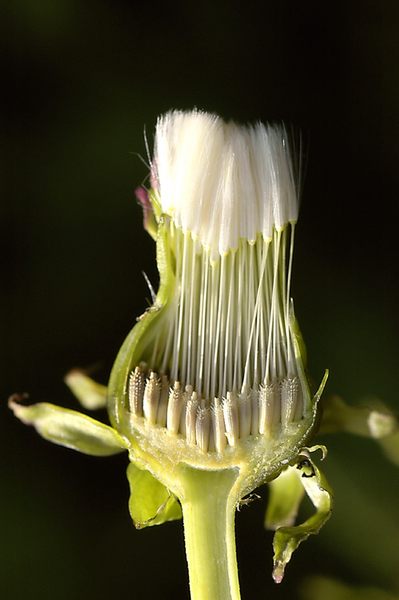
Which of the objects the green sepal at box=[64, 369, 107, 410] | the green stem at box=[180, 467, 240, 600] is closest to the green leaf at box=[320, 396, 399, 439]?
the green stem at box=[180, 467, 240, 600]

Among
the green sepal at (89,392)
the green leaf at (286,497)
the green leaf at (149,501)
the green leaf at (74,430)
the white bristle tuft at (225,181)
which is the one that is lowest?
the green leaf at (286,497)

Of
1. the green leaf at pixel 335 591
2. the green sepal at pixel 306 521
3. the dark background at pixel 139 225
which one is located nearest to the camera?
the green sepal at pixel 306 521

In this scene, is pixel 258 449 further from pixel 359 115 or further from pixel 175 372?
pixel 359 115

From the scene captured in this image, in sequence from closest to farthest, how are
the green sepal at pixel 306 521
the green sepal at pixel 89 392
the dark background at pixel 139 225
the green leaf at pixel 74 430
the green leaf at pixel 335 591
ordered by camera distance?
1. the green sepal at pixel 306 521
2. the green leaf at pixel 74 430
3. the green sepal at pixel 89 392
4. the green leaf at pixel 335 591
5. the dark background at pixel 139 225

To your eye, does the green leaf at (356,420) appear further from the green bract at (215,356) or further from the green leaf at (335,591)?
the green leaf at (335,591)

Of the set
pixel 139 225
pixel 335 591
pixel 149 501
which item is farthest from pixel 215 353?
pixel 139 225

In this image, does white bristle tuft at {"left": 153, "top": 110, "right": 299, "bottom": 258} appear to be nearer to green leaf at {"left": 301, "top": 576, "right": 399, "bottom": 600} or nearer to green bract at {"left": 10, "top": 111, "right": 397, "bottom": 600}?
green bract at {"left": 10, "top": 111, "right": 397, "bottom": 600}

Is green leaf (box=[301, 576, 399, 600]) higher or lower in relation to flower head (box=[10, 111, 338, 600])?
lower

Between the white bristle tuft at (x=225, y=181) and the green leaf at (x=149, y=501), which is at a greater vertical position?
the white bristle tuft at (x=225, y=181)

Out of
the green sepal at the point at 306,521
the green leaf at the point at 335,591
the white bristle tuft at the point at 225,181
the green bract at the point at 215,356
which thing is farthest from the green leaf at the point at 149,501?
the green leaf at the point at 335,591
